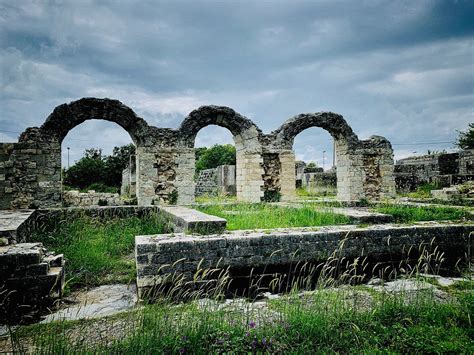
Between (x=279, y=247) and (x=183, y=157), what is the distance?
746 centimetres

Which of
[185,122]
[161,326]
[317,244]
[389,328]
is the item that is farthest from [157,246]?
[185,122]

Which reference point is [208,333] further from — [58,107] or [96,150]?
[96,150]

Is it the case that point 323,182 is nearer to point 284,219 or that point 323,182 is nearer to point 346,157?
point 346,157

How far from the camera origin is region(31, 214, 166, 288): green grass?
17.9ft

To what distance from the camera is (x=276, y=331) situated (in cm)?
304

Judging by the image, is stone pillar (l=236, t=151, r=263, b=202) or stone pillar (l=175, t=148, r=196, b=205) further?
stone pillar (l=236, t=151, r=263, b=202)

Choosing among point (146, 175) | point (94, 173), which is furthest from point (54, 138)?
point (94, 173)

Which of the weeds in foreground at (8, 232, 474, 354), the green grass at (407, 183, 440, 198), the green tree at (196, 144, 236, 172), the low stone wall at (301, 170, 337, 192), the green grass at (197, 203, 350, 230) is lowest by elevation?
the weeds in foreground at (8, 232, 474, 354)

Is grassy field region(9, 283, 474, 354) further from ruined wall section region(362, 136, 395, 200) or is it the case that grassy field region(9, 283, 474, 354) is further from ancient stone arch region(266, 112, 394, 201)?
ruined wall section region(362, 136, 395, 200)

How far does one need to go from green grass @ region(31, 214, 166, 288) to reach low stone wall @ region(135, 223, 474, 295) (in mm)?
1143

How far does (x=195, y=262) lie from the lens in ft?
15.1

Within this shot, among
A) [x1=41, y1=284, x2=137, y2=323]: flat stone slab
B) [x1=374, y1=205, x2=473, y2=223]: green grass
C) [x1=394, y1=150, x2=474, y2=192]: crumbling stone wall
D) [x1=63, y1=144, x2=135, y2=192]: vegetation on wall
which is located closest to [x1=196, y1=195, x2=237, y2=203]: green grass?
[x1=374, y1=205, x2=473, y2=223]: green grass

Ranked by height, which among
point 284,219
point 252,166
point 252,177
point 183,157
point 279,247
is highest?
point 183,157

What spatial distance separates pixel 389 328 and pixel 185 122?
9872mm
